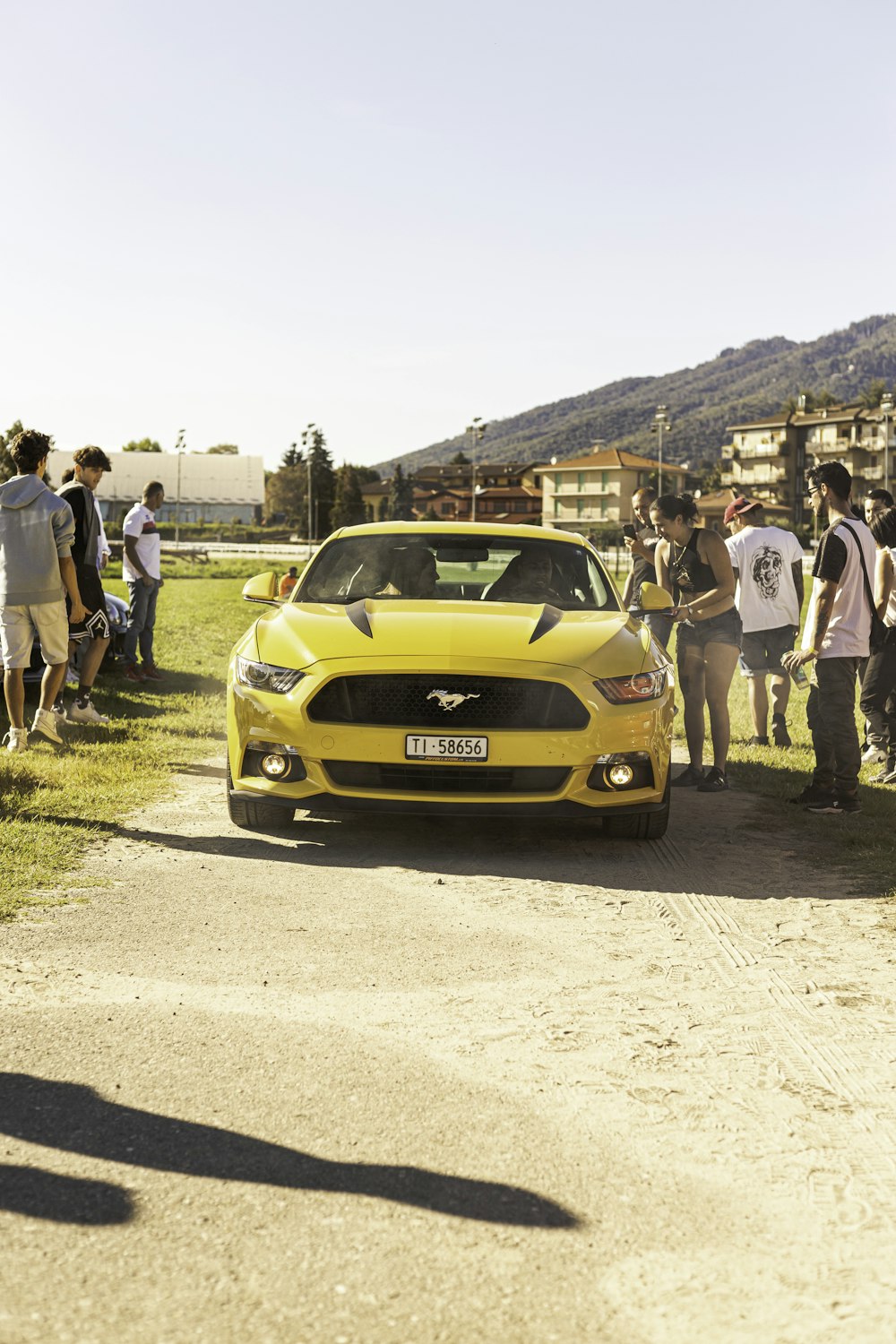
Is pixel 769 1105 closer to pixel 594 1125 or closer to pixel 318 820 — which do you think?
pixel 594 1125

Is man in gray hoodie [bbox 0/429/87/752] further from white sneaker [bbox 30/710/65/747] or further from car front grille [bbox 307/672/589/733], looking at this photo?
car front grille [bbox 307/672/589/733]

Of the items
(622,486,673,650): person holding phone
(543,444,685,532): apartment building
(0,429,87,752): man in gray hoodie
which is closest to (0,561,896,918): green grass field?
(0,429,87,752): man in gray hoodie

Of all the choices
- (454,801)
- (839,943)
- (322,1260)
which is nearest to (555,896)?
(454,801)

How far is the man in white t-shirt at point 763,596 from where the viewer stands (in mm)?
10602

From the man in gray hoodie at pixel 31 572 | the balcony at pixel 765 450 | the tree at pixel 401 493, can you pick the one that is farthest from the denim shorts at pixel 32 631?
the tree at pixel 401 493

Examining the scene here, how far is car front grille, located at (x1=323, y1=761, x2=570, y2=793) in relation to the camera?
6184 mm

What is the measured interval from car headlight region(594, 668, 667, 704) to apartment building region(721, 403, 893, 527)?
124 meters

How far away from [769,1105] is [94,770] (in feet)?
19.2

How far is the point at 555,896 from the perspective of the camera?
18.4ft

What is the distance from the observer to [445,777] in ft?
20.4

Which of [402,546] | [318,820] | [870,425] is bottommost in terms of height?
[318,820]

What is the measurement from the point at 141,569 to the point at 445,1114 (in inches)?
429

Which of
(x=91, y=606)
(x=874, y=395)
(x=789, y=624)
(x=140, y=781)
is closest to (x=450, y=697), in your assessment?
(x=140, y=781)

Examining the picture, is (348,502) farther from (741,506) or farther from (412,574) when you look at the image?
(412,574)
